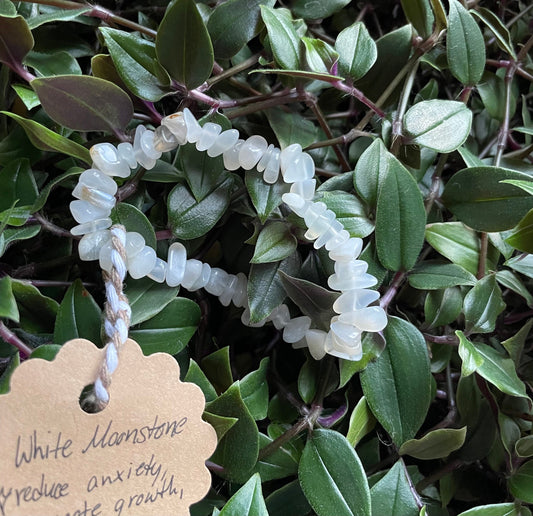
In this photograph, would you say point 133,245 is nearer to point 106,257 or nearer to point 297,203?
point 106,257

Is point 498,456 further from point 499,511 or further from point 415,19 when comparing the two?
point 415,19

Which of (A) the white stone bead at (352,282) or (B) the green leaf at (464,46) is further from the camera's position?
(B) the green leaf at (464,46)

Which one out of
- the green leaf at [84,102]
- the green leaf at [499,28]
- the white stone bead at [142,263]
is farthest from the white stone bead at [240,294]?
the green leaf at [499,28]

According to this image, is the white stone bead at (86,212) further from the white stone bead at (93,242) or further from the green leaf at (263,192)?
the green leaf at (263,192)

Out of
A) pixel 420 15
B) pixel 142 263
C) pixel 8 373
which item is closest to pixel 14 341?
pixel 8 373

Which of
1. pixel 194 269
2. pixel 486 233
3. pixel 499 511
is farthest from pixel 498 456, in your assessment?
pixel 194 269

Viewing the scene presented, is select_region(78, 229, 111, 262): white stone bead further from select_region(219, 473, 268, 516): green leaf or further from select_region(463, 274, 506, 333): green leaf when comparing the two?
select_region(463, 274, 506, 333): green leaf

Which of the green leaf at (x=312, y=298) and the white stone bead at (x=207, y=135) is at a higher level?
the white stone bead at (x=207, y=135)
